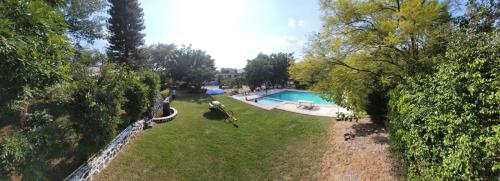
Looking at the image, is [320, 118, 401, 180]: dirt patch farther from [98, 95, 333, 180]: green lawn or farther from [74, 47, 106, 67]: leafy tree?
[74, 47, 106, 67]: leafy tree

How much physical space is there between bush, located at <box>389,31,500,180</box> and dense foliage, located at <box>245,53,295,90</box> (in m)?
28.6

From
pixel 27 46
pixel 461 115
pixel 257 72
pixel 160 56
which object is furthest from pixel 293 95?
pixel 27 46

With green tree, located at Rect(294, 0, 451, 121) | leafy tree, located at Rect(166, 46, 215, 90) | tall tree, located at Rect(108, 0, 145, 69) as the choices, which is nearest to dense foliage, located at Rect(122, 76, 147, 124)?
green tree, located at Rect(294, 0, 451, 121)

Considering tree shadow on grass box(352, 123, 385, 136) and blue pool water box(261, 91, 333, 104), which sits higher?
blue pool water box(261, 91, 333, 104)

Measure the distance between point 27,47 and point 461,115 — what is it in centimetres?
751

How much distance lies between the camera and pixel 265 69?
3384cm

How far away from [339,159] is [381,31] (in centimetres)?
516

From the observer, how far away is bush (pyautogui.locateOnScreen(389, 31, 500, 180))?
3.18 m

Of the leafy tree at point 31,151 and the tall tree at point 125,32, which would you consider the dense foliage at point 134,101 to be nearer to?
the leafy tree at point 31,151

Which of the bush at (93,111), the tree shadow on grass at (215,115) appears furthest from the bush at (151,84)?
the bush at (93,111)

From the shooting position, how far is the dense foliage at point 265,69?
34000mm

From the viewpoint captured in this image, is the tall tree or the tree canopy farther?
the tall tree

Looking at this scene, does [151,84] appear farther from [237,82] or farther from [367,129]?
[237,82]

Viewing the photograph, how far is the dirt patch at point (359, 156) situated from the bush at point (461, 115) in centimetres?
255
